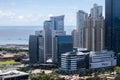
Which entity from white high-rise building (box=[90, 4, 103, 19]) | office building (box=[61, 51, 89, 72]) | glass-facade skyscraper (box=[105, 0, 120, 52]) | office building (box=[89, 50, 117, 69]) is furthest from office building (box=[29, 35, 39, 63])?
white high-rise building (box=[90, 4, 103, 19])

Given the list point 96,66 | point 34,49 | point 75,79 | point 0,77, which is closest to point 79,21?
point 34,49

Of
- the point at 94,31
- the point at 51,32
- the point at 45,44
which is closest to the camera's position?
the point at 45,44

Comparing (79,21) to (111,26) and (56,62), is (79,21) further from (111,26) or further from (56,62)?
(56,62)

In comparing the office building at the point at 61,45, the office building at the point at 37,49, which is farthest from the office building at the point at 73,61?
the office building at the point at 37,49

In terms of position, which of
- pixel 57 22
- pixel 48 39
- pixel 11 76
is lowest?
pixel 11 76

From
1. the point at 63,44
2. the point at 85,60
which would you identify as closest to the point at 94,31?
the point at 63,44

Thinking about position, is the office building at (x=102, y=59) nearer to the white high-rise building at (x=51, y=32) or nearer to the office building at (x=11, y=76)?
the white high-rise building at (x=51, y=32)

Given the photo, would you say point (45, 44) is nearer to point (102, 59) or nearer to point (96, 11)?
point (102, 59)
